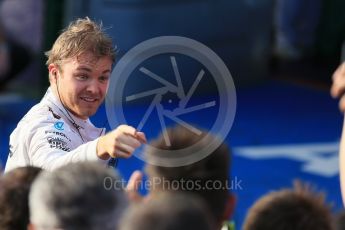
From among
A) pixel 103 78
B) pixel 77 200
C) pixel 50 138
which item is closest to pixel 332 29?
pixel 103 78

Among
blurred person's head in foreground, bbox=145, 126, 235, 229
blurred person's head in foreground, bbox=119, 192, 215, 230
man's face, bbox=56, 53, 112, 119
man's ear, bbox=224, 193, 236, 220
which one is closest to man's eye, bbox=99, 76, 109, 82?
man's face, bbox=56, 53, 112, 119

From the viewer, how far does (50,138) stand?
151 inches

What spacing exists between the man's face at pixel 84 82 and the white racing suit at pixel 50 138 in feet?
0.19

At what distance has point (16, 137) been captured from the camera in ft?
13.2

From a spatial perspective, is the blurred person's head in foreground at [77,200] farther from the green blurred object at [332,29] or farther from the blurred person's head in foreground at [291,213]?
the green blurred object at [332,29]

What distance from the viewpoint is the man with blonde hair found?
3.89 metres

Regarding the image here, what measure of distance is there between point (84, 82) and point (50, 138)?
34 cm

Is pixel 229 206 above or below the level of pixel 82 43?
below

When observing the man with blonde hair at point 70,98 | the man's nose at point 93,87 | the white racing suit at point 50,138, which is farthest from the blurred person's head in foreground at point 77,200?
the man's nose at point 93,87

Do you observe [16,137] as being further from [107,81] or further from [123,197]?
[123,197]

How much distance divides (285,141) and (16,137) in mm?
6575

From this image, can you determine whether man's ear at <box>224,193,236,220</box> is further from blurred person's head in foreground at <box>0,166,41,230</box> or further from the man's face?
the man's face

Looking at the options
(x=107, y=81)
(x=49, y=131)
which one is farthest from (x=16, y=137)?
(x=107, y=81)

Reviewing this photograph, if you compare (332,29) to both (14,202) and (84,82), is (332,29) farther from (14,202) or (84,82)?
(14,202)
